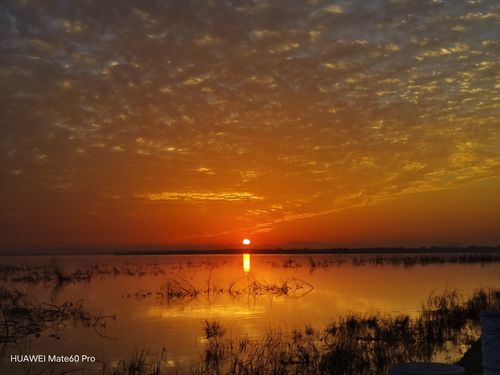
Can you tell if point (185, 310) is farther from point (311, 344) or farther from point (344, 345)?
point (344, 345)

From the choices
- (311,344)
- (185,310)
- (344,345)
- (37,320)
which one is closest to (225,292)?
(185,310)

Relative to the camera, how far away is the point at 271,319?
25.2 m

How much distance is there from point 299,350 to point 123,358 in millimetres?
5983

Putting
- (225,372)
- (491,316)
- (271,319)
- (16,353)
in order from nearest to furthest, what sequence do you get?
(491,316), (225,372), (16,353), (271,319)

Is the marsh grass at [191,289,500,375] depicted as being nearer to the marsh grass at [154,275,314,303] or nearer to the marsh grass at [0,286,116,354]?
the marsh grass at [0,286,116,354]

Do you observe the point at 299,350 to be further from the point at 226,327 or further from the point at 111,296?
the point at 111,296

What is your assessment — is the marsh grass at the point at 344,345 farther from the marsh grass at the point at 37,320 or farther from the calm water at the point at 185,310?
the marsh grass at the point at 37,320

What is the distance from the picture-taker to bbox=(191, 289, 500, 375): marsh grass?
14.9 metres

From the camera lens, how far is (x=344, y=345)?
54.2 feet

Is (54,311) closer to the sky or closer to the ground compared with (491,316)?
closer to the ground

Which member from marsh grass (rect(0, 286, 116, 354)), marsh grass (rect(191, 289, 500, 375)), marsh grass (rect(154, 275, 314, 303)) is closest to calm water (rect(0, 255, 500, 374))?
marsh grass (rect(154, 275, 314, 303))

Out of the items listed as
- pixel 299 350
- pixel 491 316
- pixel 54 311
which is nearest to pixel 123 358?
pixel 299 350

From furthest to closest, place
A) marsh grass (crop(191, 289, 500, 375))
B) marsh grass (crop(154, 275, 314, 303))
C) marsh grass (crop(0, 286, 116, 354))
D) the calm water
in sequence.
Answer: marsh grass (crop(154, 275, 314, 303))
marsh grass (crop(0, 286, 116, 354))
the calm water
marsh grass (crop(191, 289, 500, 375))

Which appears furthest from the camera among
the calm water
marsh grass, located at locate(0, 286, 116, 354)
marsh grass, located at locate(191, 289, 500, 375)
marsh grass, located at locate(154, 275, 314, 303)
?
marsh grass, located at locate(154, 275, 314, 303)
